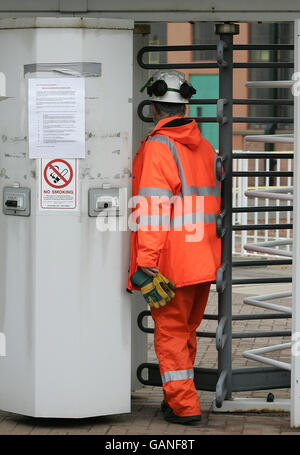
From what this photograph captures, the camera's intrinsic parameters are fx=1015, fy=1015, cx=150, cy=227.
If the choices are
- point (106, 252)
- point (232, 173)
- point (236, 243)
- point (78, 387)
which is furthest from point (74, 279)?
point (236, 243)

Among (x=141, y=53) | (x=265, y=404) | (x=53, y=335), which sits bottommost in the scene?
(x=265, y=404)

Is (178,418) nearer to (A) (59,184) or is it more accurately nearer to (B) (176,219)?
(B) (176,219)

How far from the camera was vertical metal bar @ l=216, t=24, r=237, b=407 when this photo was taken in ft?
19.5

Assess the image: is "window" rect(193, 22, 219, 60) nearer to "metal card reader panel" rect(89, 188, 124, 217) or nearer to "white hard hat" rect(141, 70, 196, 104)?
"white hard hat" rect(141, 70, 196, 104)

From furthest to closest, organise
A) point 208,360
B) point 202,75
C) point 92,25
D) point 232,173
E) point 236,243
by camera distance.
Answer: point 202,75
point 236,243
point 208,360
point 232,173
point 92,25

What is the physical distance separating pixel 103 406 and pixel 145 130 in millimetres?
1865

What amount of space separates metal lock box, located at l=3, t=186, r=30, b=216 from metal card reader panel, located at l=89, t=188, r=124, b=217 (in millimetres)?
358

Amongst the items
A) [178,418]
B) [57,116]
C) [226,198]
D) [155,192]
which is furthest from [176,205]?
[178,418]

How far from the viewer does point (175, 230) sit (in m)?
5.63

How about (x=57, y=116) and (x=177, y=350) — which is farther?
(x=177, y=350)

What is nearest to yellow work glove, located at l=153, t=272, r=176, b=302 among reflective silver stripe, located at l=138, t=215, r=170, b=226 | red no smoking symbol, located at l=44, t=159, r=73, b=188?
reflective silver stripe, located at l=138, t=215, r=170, b=226

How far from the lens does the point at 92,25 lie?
18.2 feet

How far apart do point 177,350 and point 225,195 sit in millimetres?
978

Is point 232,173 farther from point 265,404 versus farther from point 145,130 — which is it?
point 265,404
